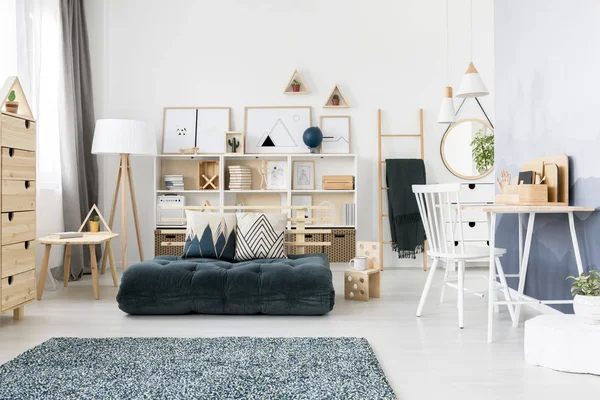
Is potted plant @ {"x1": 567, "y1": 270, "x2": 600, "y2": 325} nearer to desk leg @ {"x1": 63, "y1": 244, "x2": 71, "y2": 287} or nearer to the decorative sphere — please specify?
the decorative sphere

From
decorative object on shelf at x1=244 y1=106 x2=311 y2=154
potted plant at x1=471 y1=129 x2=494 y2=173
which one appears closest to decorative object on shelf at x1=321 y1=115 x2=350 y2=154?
decorative object on shelf at x1=244 y1=106 x2=311 y2=154

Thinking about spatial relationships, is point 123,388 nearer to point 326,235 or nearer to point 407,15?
point 326,235

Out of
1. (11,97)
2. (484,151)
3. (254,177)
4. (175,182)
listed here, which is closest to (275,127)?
(254,177)

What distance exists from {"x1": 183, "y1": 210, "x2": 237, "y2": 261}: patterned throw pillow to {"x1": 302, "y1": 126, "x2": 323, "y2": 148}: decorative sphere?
1.66 metres

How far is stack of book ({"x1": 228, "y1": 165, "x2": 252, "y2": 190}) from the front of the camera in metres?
5.41

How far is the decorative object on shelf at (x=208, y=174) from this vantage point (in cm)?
554

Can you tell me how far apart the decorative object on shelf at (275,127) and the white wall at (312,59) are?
3.9 inches

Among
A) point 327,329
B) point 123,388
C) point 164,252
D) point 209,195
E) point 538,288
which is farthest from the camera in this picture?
point 209,195

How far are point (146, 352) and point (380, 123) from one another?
3813 millimetres

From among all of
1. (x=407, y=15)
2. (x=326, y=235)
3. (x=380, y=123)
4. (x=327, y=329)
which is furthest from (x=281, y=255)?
(x=407, y=15)

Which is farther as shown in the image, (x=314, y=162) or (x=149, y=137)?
A: (x=314, y=162)

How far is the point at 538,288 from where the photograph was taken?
357cm

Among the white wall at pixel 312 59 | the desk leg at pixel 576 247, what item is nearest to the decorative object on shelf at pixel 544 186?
the desk leg at pixel 576 247

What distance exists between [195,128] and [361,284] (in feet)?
9.04
